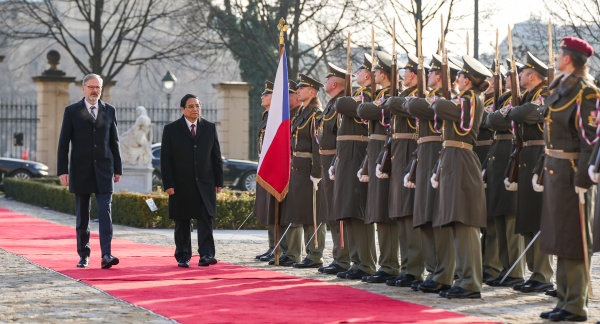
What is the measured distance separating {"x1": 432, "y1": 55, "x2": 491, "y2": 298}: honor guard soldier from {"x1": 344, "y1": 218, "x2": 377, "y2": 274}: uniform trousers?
6.16 ft

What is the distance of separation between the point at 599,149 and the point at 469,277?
2191mm

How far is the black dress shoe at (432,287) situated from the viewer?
35.7 ft

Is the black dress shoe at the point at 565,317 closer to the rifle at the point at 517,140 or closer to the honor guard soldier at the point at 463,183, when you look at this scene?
the honor guard soldier at the point at 463,183

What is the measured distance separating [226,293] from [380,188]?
83.6 inches

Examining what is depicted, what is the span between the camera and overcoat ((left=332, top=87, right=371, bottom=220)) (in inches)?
493

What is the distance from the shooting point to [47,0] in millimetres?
37219

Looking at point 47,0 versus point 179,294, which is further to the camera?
point 47,0

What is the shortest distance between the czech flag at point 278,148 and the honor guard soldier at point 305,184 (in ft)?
0.72

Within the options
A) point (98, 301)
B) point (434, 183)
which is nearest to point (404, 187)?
point (434, 183)

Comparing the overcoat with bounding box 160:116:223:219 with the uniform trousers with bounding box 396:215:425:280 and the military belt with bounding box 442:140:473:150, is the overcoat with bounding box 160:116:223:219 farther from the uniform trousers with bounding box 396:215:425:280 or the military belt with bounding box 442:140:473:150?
the military belt with bounding box 442:140:473:150

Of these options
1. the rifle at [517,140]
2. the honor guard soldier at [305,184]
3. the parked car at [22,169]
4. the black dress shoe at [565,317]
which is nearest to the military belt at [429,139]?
the rifle at [517,140]

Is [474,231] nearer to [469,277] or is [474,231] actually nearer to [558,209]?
[469,277]

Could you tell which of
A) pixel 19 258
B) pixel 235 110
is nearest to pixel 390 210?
pixel 19 258

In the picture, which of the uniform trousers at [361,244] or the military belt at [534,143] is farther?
the uniform trousers at [361,244]
